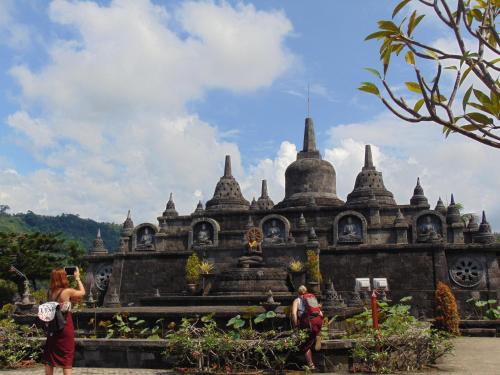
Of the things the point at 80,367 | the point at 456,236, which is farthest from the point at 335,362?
the point at 456,236

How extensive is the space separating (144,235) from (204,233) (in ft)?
13.1

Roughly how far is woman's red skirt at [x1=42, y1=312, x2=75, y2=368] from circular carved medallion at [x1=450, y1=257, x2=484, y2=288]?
21.4m

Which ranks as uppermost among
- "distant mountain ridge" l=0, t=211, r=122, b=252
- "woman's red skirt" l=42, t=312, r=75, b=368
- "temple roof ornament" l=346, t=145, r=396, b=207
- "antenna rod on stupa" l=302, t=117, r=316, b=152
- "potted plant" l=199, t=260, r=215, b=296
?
"distant mountain ridge" l=0, t=211, r=122, b=252

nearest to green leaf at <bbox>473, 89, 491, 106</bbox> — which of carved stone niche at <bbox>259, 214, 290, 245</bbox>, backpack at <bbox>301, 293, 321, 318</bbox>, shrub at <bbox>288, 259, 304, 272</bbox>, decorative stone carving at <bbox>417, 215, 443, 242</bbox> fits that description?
backpack at <bbox>301, 293, 321, 318</bbox>

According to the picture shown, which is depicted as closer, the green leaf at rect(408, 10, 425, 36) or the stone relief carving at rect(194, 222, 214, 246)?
the green leaf at rect(408, 10, 425, 36)

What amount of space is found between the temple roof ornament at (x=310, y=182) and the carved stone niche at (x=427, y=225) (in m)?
7.12

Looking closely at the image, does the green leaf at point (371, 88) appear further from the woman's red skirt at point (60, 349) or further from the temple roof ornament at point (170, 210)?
the temple roof ornament at point (170, 210)

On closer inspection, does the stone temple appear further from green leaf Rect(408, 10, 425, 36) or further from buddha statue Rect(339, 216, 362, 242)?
green leaf Rect(408, 10, 425, 36)

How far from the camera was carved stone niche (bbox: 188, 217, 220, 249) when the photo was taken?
3080 cm

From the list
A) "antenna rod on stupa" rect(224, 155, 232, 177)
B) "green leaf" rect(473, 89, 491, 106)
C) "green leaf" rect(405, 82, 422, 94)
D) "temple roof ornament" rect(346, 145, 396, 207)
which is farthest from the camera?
"antenna rod on stupa" rect(224, 155, 232, 177)

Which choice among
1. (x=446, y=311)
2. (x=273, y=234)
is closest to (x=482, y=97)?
(x=446, y=311)

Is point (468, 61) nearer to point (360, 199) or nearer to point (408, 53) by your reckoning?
point (408, 53)

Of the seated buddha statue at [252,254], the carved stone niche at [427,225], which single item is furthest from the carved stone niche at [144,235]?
the carved stone niche at [427,225]

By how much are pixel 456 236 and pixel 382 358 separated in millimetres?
21164
